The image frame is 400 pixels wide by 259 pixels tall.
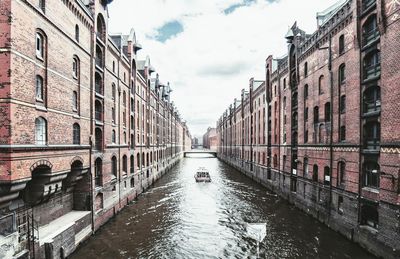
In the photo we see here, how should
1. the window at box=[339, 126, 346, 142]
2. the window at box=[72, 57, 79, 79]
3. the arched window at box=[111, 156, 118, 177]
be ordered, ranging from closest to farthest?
the window at box=[72, 57, 79, 79] → the window at box=[339, 126, 346, 142] → the arched window at box=[111, 156, 118, 177]

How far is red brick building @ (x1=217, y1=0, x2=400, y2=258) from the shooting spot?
471 inches

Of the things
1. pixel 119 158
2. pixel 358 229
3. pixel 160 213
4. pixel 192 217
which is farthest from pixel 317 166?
pixel 119 158

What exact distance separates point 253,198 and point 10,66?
22809 millimetres

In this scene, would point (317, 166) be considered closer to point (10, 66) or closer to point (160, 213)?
point (160, 213)

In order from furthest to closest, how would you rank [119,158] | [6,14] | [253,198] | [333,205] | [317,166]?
[253,198]
[119,158]
[317,166]
[333,205]
[6,14]

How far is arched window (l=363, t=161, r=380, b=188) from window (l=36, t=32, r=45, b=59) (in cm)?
1691

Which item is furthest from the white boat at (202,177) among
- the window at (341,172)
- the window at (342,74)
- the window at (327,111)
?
the window at (342,74)

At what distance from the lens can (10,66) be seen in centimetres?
912

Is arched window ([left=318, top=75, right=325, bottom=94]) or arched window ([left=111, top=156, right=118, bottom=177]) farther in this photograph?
arched window ([left=111, top=156, right=118, bottom=177])

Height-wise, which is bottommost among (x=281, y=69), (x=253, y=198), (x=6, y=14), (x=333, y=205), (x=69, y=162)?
(x=253, y=198)

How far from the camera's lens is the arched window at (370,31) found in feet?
44.5

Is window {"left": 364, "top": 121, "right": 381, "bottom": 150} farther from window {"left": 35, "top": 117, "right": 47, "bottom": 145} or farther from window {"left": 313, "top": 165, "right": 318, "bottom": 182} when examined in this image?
window {"left": 35, "top": 117, "right": 47, "bottom": 145}

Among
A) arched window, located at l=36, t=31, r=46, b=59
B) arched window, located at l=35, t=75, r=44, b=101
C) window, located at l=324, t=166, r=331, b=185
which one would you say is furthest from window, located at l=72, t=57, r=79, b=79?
window, located at l=324, t=166, r=331, b=185

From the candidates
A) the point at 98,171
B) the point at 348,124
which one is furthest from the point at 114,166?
the point at 348,124
